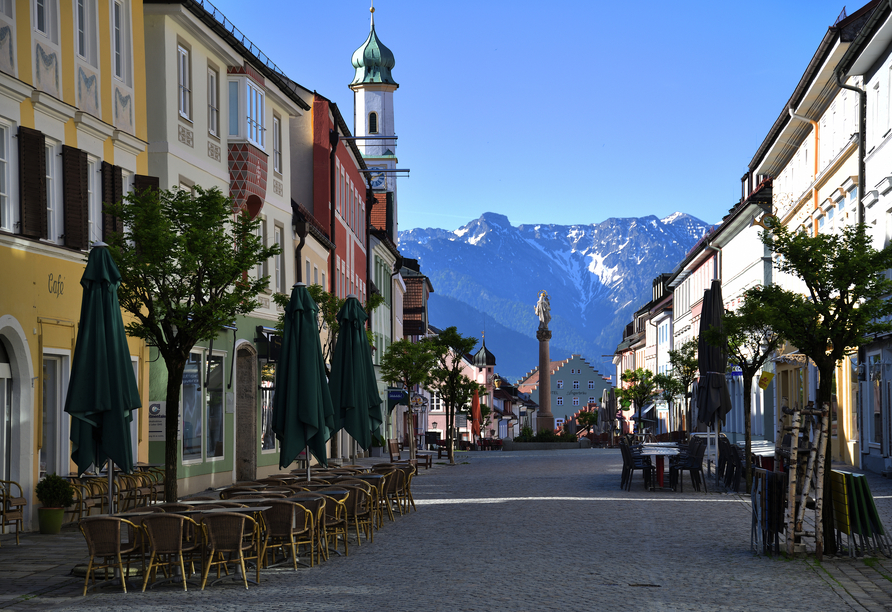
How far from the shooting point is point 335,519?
13.2m

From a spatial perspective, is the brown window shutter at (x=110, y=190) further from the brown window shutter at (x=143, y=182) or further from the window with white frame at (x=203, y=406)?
the window with white frame at (x=203, y=406)

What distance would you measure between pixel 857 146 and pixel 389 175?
5369 centimetres

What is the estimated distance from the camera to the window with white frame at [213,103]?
24.0m

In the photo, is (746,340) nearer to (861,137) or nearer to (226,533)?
(861,137)

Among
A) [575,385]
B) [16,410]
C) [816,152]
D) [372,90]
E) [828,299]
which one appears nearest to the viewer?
[828,299]

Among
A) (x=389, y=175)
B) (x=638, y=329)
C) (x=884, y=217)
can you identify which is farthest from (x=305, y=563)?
(x=638, y=329)

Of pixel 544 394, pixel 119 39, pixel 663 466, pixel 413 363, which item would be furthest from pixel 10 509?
pixel 544 394

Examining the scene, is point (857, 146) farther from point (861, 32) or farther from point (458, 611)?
point (458, 611)

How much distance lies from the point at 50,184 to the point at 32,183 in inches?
40.4

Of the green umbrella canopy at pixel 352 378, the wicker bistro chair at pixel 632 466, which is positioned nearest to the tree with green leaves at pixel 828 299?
the green umbrella canopy at pixel 352 378

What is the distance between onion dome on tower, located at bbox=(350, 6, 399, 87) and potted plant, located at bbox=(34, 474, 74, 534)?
2919 inches

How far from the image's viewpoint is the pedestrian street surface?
373 inches

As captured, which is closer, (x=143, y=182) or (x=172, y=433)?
(x=172, y=433)

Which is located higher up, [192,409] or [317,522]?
[192,409]
